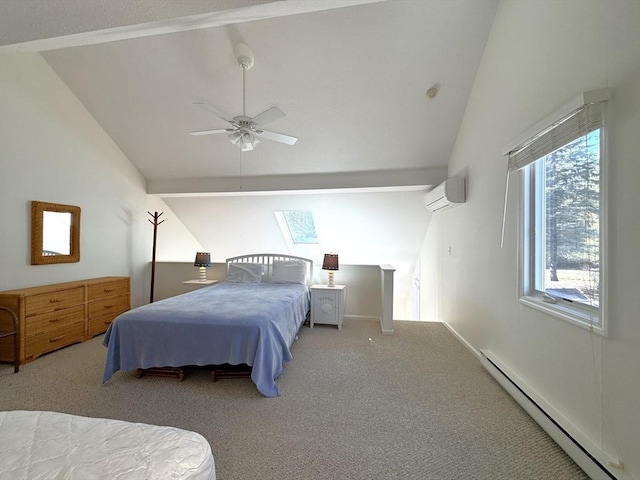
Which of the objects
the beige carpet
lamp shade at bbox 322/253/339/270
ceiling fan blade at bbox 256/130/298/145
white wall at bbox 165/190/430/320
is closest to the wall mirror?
the beige carpet

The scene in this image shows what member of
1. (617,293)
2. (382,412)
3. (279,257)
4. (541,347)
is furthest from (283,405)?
(279,257)

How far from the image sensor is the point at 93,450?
867 millimetres

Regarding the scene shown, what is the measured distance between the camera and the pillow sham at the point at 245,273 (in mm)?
4230

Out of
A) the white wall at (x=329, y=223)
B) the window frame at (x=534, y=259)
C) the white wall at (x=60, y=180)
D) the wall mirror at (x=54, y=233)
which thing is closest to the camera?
the window frame at (x=534, y=259)

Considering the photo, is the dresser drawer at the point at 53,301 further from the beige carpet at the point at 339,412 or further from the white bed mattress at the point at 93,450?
the white bed mattress at the point at 93,450

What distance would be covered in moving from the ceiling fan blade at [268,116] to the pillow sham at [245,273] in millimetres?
2454

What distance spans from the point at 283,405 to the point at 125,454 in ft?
4.57

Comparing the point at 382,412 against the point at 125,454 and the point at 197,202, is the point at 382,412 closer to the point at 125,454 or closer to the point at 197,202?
the point at 125,454

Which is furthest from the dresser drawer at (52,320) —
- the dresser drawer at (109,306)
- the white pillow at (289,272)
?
the white pillow at (289,272)

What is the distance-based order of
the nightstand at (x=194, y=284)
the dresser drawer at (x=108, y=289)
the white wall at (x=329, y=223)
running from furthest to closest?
the white wall at (x=329, y=223) → the nightstand at (x=194, y=284) → the dresser drawer at (x=108, y=289)

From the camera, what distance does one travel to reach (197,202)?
17.2 feet

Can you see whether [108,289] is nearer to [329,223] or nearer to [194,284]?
[194,284]

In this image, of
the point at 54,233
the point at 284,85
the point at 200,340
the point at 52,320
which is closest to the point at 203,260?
the point at 54,233

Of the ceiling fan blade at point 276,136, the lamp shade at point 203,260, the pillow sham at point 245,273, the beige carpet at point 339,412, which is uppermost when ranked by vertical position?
the ceiling fan blade at point 276,136
